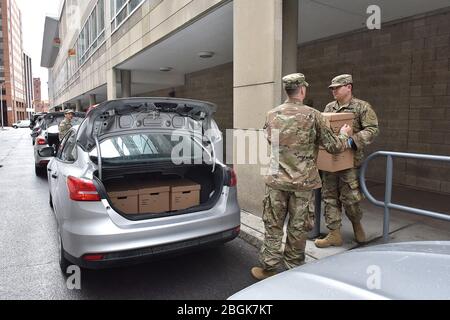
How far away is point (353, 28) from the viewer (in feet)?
23.6

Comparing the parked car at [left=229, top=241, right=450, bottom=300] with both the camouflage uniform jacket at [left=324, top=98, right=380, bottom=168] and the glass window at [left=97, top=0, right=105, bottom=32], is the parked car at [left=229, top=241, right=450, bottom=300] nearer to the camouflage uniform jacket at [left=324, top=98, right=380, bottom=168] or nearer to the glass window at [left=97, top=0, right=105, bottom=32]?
the camouflage uniform jacket at [left=324, top=98, right=380, bottom=168]

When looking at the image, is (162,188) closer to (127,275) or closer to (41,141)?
(127,275)

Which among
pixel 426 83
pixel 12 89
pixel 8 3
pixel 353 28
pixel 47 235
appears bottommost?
pixel 47 235

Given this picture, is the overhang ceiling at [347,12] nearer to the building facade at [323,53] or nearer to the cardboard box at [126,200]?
the building facade at [323,53]

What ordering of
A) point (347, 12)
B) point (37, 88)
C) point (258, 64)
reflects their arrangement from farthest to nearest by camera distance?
point (37, 88), point (347, 12), point (258, 64)

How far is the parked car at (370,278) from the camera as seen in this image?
1521 mm

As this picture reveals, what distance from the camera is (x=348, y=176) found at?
12.5ft

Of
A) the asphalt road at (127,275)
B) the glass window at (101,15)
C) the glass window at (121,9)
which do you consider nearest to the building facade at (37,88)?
the glass window at (101,15)

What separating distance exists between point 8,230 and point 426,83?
273 inches

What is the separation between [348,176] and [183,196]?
1713 millimetres

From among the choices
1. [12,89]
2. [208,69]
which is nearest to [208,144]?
[208,69]

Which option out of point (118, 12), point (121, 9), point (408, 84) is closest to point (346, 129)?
point (408, 84)

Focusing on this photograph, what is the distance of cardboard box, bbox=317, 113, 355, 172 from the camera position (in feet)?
11.6
